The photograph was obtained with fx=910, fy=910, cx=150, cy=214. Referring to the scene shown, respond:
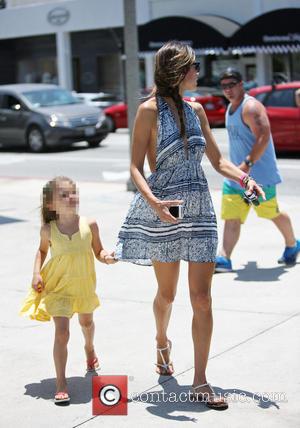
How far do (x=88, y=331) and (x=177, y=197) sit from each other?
1.00 metres

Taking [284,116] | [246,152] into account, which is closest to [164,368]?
[246,152]

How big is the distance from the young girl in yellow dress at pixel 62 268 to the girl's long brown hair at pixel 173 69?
0.70 meters

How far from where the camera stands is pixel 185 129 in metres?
4.82

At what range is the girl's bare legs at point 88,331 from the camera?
514 centimetres

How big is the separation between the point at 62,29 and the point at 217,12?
9.11 m

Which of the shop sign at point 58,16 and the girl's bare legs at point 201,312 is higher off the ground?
the shop sign at point 58,16

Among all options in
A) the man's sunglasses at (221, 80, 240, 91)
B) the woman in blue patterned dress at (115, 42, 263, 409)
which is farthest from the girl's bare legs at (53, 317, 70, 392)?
the man's sunglasses at (221, 80, 240, 91)

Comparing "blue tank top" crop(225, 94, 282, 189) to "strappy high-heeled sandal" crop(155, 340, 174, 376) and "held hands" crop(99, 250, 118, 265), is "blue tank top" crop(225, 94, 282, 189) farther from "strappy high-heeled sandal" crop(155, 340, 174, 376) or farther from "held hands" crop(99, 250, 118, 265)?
"held hands" crop(99, 250, 118, 265)

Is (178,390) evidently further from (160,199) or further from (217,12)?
(217,12)

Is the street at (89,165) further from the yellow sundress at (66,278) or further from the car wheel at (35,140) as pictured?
the yellow sundress at (66,278)

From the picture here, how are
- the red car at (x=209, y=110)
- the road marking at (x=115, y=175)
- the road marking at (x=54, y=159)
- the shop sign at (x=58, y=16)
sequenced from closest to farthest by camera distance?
the road marking at (x=115, y=175)
the road marking at (x=54, y=159)
the red car at (x=209, y=110)
the shop sign at (x=58, y=16)

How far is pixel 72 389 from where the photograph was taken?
5074mm

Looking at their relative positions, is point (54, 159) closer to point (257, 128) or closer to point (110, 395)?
point (257, 128)

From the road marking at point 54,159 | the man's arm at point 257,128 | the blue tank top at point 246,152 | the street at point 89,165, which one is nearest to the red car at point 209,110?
the street at point 89,165
